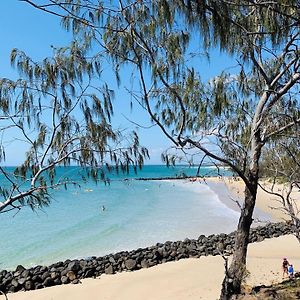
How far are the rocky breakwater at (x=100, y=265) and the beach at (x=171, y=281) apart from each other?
1.23ft

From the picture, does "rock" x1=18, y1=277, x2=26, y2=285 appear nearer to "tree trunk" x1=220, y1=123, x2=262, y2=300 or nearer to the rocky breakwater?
the rocky breakwater

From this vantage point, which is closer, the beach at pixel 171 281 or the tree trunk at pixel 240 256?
the tree trunk at pixel 240 256

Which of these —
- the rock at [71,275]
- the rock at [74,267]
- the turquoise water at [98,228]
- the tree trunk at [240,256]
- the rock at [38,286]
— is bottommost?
the turquoise water at [98,228]

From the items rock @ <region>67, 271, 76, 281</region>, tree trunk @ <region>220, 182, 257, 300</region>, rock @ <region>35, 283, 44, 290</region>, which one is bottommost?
rock @ <region>35, 283, 44, 290</region>

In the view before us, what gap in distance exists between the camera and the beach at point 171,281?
8.68 metres

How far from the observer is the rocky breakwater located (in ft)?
33.6

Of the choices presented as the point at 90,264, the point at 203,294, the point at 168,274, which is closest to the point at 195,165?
the point at 203,294

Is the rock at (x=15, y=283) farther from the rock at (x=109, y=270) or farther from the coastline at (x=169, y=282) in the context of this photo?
the rock at (x=109, y=270)

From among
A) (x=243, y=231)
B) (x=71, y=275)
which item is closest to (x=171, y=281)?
(x=71, y=275)

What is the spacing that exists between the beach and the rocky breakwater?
373 millimetres

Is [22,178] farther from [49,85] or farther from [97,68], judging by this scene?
[97,68]

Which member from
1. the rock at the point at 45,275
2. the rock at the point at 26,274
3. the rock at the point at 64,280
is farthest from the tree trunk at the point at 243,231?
the rock at the point at 26,274

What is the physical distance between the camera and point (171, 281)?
381 inches

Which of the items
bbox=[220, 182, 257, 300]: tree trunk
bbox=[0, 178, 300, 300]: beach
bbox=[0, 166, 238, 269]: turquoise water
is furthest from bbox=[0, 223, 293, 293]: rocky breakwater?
bbox=[220, 182, 257, 300]: tree trunk
